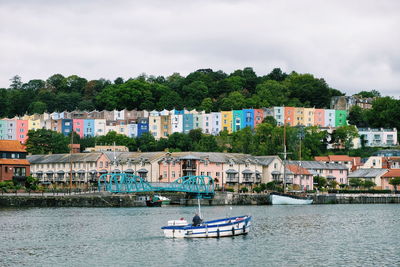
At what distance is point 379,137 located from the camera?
7387 inches

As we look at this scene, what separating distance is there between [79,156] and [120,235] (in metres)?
75.1

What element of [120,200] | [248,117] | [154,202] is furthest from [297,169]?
[248,117]

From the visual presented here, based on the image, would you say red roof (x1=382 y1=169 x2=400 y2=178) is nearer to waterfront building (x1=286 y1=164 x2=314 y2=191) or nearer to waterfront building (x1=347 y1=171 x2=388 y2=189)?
waterfront building (x1=347 y1=171 x2=388 y2=189)

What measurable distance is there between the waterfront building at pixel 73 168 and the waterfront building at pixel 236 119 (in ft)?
215

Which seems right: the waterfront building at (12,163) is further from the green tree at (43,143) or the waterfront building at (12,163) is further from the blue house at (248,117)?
the blue house at (248,117)

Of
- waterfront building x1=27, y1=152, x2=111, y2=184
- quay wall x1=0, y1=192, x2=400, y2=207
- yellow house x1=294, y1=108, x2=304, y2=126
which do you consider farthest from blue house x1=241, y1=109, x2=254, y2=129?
quay wall x1=0, y1=192, x2=400, y2=207

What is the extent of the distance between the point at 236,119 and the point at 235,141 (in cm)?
3263

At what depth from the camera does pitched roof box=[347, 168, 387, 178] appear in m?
148

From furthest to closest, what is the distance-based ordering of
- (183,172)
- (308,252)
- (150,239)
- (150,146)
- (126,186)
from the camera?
(150,146) < (183,172) < (126,186) < (150,239) < (308,252)

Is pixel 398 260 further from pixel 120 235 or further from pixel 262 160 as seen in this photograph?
pixel 262 160

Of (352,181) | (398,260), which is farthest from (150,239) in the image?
(352,181)

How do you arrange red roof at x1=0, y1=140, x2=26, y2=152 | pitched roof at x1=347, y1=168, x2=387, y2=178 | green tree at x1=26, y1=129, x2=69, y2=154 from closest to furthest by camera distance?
red roof at x1=0, y1=140, x2=26, y2=152 → pitched roof at x1=347, y1=168, x2=387, y2=178 → green tree at x1=26, y1=129, x2=69, y2=154

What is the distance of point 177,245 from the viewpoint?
194 feet

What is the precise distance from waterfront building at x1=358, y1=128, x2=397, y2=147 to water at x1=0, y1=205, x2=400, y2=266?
333 feet
